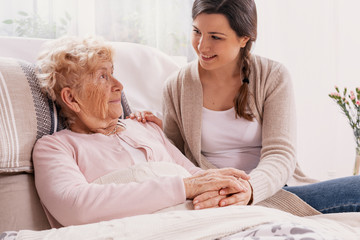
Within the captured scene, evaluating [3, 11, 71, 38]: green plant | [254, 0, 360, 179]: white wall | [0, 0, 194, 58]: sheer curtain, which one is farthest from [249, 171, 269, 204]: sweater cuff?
[254, 0, 360, 179]: white wall

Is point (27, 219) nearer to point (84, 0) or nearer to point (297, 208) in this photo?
point (297, 208)

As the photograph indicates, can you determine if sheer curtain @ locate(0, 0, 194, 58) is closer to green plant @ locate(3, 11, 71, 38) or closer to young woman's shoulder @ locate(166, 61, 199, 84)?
green plant @ locate(3, 11, 71, 38)

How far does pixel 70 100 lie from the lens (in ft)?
4.62

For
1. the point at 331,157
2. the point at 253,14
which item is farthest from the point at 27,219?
the point at 331,157

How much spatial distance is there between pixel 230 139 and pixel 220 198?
18.3 inches

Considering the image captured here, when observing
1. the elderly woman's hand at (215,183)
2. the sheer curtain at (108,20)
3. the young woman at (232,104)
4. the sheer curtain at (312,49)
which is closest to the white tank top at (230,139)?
the young woman at (232,104)

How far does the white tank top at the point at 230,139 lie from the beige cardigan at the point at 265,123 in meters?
0.04

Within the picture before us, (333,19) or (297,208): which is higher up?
(333,19)

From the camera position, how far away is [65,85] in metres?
1.40

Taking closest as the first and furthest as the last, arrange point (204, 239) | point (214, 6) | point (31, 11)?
point (204, 239) < point (214, 6) < point (31, 11)

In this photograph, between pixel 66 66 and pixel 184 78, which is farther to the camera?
pixel 184 78

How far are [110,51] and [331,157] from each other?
2.56 m

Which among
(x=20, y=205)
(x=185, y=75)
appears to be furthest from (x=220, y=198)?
(x=185, y=75)

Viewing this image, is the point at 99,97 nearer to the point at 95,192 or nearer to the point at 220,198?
the point at 95,192
